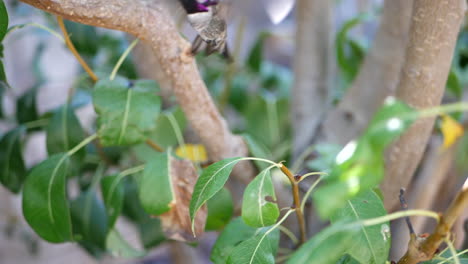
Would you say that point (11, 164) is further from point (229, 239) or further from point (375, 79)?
point (375, 79)

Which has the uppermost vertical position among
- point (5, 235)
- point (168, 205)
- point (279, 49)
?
point (168, 205)

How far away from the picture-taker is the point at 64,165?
0.49m

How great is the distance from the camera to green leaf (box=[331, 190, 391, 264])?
340 mm

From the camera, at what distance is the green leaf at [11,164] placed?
2.01ft

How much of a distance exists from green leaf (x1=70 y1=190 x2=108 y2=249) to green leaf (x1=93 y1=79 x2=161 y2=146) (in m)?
0.26

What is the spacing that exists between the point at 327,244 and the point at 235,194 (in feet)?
1.58

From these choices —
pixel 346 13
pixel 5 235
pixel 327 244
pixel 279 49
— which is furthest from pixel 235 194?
pixel 279 49

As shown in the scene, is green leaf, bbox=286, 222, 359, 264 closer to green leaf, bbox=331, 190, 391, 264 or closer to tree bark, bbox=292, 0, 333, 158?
green leaf, bbox=331, 190, 391, 264

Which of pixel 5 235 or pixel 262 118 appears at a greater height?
pixel 262 118

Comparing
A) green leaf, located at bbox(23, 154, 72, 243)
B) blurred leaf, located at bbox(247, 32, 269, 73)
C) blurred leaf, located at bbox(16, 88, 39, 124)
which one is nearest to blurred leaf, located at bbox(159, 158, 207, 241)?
green leaf, located at bbox(23, 154, 72, 243)

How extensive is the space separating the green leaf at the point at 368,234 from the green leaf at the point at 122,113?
8.5 inches

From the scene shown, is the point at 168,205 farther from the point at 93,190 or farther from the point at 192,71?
the point at 93,190

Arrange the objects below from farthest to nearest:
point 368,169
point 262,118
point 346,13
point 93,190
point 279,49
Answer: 1. point 279,49
2. point 346,13
3. point 262,118
4. point 93,190
5. point 368,169

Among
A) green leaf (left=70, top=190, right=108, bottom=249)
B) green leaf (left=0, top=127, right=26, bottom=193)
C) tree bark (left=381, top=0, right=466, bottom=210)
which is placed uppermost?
tree bark (left=381, top=0, right=466, bottom=210)
